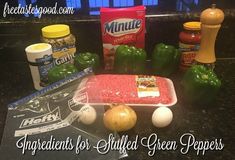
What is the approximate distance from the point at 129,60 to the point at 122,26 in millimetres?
105

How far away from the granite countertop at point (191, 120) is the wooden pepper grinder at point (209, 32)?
10 centimetres

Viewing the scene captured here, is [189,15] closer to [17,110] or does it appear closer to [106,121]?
[106,121]

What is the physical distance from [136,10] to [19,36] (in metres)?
0.41

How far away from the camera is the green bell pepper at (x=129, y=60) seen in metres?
0.89

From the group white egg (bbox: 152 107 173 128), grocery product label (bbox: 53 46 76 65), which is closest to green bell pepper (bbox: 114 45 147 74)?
grocery product label (bbox: 53 46 76 65)

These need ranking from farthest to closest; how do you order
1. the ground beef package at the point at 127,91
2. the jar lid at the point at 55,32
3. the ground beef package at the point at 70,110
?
1. the jar lid at the point at 55,32
2. the ground beef package at the point at 127,91
3. the ground beef package at the point at 70,110

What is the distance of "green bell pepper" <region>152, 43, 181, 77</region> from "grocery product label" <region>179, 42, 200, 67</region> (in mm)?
17

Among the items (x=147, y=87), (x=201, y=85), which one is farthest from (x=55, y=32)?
(x=201, y=85)

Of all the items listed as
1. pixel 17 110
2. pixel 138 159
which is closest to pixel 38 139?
pixel 17 110

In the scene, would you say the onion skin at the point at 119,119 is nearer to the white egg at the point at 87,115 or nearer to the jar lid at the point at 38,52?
the white egg at the point at 87,115

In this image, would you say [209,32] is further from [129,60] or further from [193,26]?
[129,60]

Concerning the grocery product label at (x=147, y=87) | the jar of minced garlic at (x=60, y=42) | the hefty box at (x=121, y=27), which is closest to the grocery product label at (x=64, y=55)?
the jar of minced garlic at (x=60, y=42)

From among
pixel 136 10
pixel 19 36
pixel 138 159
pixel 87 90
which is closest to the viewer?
pixel 138 159

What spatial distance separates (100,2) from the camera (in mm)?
1051
